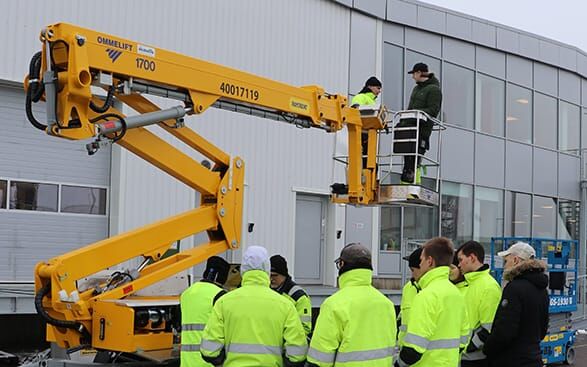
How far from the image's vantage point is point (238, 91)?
8.28 metres

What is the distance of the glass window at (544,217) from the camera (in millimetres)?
26953

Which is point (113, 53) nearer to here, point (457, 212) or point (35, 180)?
point (35, 180)

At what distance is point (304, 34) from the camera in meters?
19.1

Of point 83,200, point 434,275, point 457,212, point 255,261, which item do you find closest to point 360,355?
point 434,275

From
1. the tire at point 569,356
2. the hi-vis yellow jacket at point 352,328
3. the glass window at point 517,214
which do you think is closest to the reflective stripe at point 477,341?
the hi-vis yellow jacket at point 352,328

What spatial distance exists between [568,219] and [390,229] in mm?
10366

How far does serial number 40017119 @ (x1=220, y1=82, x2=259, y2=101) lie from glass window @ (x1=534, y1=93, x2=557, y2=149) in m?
20.7

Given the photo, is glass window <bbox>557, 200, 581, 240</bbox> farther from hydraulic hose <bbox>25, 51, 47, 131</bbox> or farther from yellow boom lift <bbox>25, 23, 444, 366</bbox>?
hydraulic hose <bbox>25, 51, 47, 131</bbox>

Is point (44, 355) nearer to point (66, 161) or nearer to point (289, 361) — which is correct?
point (289, 361)

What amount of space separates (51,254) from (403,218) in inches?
409

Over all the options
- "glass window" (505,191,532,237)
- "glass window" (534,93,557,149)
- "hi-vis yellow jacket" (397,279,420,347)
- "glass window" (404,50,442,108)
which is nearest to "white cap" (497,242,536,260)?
"hi-vis yellow jacket" (397,279,420,347)

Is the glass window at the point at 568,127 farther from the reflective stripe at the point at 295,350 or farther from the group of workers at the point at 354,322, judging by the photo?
the reflective stripe at the point at 295,350

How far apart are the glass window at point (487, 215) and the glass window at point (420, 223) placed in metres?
2.04

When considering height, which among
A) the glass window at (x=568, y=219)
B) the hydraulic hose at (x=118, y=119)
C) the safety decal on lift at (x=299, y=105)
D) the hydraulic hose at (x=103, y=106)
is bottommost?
the glass window at (x=568, y=219)
